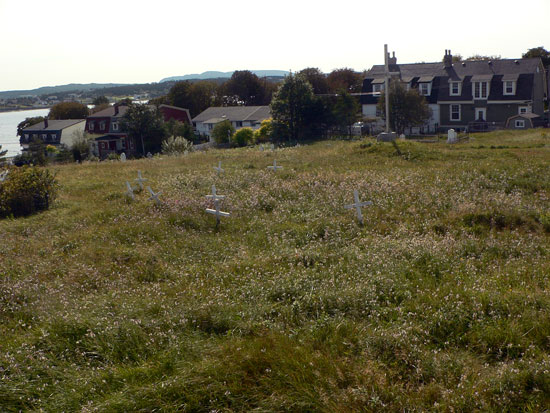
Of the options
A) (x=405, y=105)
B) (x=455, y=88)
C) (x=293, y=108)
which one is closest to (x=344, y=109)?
(x=293, y=108)

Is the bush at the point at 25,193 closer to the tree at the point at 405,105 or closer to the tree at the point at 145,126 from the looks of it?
the tree at the point at 405,105

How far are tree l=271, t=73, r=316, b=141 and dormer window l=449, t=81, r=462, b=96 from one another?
49.1ft

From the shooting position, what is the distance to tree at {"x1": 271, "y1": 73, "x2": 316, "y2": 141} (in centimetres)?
4666

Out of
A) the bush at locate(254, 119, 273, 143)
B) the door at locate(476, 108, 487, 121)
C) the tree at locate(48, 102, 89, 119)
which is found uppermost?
the tree at locate(48, 102, 89, 119)

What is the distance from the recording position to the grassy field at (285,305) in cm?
575

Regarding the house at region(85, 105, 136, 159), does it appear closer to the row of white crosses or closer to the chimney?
the chimney

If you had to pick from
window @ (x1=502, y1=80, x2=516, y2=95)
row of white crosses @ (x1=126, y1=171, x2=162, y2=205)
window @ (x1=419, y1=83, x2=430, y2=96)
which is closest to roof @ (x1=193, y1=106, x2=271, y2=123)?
window @ (x1=419, y1=83, x2=430, y2=96)

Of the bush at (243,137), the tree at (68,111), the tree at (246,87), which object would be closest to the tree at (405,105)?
the bush at (243,137)

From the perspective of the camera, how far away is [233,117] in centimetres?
7412

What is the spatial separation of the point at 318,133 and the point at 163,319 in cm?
4197

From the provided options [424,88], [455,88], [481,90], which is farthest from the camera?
[424,88]

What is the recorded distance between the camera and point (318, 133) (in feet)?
157

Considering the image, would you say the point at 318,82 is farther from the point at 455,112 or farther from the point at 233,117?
the point at 455,112

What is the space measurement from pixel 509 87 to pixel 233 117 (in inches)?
1539
